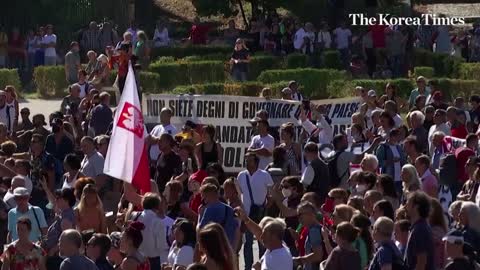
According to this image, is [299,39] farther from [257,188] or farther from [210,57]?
[257,188]

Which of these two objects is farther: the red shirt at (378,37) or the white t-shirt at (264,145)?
the red shirt at (378,37)

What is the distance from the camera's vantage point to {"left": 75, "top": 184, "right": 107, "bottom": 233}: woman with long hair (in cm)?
1370

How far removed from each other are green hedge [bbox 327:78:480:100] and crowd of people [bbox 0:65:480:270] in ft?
30.7

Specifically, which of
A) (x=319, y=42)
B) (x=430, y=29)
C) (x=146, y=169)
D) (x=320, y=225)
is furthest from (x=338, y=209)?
(x=430, y=29)

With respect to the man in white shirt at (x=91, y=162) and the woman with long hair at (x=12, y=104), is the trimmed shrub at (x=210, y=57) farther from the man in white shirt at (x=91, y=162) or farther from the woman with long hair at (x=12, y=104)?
the man in white shirt at (x=91, y=162)

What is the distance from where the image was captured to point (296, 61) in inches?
1451

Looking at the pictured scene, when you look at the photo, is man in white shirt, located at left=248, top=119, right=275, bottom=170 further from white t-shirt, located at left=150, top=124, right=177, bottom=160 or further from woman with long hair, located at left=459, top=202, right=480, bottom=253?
woman with long hair, located at left=459, top=202, right=480, bottom=253

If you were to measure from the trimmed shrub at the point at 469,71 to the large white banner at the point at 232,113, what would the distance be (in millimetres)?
12689

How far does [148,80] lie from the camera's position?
32938 mm

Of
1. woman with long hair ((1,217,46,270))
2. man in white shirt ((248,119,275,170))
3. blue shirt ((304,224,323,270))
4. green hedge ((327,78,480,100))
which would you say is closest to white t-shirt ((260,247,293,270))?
blue shirt ((304,224,323,270))

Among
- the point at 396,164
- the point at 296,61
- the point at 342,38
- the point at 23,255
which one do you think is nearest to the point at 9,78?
the point at 296,61

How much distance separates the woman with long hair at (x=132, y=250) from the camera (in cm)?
1170

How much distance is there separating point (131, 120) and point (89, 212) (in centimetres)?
104

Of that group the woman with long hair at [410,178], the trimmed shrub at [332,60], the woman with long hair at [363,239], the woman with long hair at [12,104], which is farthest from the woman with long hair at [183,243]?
the trimmed shrub at [332,60]
